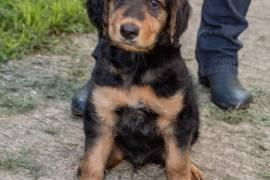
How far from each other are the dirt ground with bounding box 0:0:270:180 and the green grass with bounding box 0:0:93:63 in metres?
0.13

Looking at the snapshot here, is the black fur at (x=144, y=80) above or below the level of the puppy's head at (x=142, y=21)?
below

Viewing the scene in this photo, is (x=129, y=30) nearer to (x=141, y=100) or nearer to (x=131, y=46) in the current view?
(x=131, y=46)

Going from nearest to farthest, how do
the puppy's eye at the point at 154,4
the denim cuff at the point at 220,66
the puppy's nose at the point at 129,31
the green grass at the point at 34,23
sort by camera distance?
the puppy's nose at the point at 129,31 → the puppy's eye at the point at 154,4 → the denim cuff at the point at 220,66 → the green grass at the point at 34,23

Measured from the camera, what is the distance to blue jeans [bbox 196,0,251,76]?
15.1 feet

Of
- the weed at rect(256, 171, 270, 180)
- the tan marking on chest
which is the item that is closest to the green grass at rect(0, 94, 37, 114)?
the tan marking on chest

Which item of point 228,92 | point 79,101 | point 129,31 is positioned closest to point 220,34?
point 228,92

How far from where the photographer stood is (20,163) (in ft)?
11.9

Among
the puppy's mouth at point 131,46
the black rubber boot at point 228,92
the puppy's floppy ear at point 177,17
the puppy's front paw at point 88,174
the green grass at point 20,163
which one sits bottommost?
the black rubber boot at point 228,92

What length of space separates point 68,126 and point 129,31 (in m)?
1.31

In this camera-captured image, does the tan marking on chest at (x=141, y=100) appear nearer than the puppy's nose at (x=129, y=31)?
No

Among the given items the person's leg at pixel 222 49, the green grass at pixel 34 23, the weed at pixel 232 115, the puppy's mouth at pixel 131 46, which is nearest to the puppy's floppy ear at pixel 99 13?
the puppy's mouth at pixel 131 46

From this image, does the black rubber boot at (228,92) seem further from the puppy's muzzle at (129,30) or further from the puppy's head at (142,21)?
the puppy's muzzle at (129,30)

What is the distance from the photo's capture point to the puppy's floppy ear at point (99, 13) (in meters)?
3.27

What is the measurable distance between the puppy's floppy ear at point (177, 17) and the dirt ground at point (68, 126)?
88 cm
